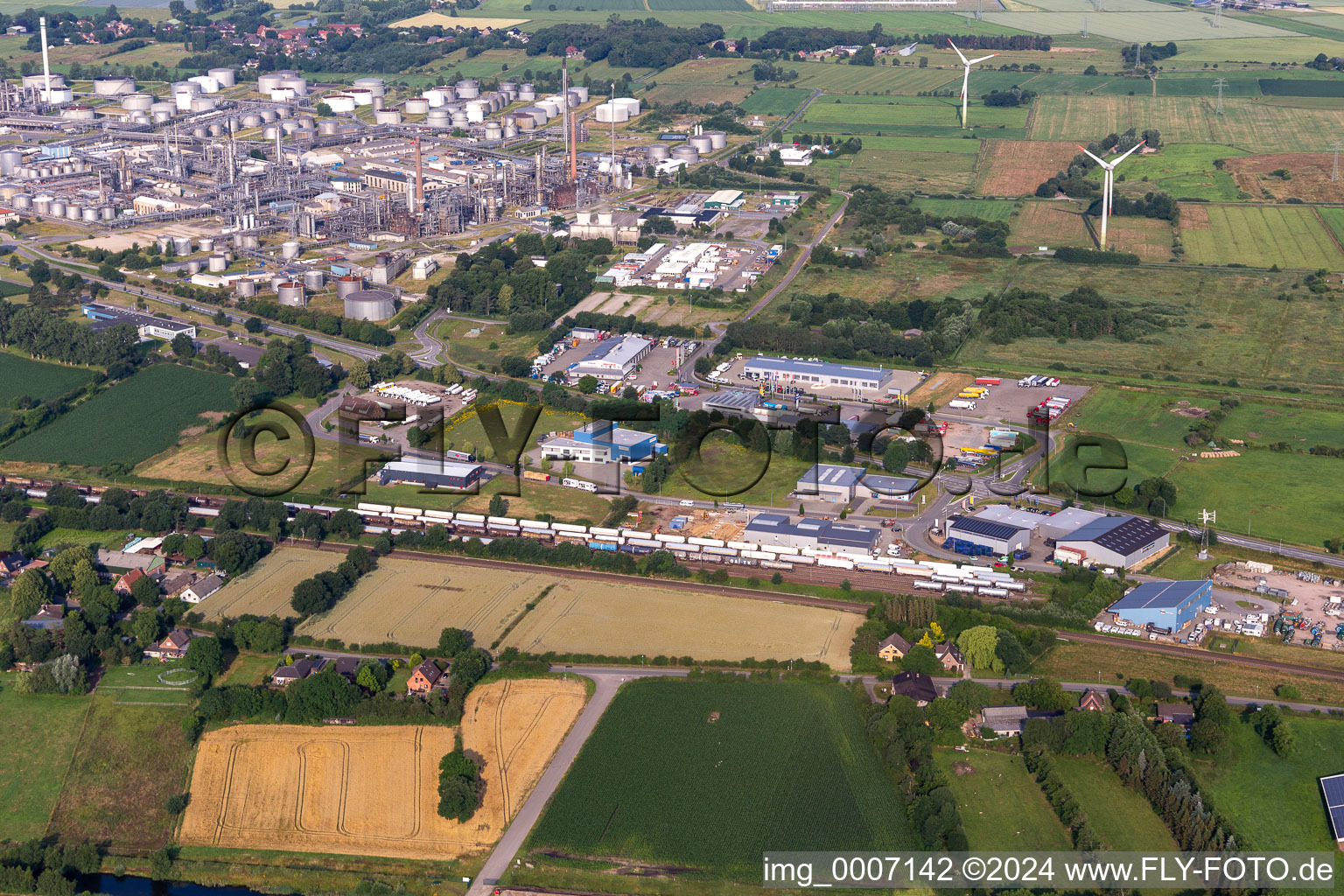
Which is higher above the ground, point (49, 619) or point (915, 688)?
point (49, 619)

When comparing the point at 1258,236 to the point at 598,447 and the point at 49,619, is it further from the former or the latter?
the point at 49,619

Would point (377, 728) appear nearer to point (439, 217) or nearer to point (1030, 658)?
point (1030, 658)

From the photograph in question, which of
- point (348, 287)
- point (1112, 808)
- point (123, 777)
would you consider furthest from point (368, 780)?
point (348, 287)

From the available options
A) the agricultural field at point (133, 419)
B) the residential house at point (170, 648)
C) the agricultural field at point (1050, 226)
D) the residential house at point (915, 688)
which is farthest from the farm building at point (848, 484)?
the agricultural field at point (1050, 226)

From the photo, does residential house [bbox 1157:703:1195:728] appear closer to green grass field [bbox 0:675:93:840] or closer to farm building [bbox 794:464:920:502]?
farm building [bbox 794:464:920:502]

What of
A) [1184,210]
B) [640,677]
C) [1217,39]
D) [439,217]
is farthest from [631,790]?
[1217,39]

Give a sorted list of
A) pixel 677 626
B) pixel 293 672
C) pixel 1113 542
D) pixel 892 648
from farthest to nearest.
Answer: pixel 1113 542, pixel 677 626, pixel 892 648, pixel 293 672

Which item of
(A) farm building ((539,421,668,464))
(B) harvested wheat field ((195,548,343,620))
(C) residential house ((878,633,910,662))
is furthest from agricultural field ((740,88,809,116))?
(C) residential house ((878,633,910,662))
